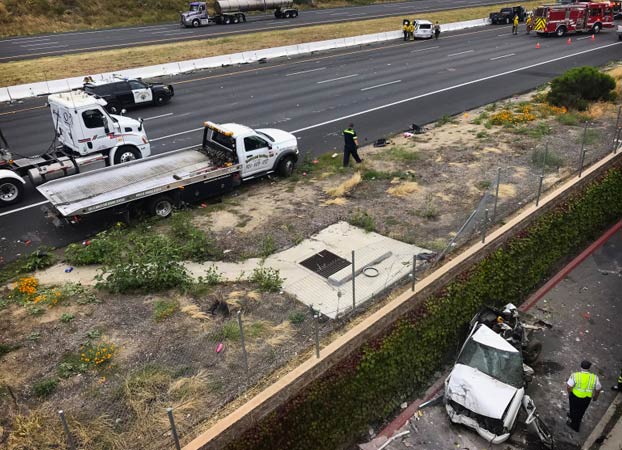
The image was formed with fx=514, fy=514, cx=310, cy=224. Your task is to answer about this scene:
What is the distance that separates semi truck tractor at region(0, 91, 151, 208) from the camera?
16.0 metres

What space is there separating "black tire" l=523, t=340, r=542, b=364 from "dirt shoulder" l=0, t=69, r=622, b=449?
9.08ft

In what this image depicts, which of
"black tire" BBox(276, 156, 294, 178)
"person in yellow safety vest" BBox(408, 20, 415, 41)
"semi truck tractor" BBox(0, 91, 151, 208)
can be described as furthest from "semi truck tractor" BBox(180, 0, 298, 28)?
"black tire" BBox(276, 156, 294, 178)

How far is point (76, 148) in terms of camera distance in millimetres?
17203

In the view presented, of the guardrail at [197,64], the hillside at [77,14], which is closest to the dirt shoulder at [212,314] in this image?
the guardrail at [197,64]

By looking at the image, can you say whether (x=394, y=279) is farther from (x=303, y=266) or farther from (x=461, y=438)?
(x=461, y=438)

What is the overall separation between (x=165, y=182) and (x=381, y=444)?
365 inches

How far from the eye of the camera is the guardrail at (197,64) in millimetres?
30745

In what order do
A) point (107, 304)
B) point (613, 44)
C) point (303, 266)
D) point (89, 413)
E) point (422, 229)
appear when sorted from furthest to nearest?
point (613, 44)
point (422, 229)
point (303, 266)
point (107, 304)
point (89, 413)

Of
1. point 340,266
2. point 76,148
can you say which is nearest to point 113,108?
point 76,148

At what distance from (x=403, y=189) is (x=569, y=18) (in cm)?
4100

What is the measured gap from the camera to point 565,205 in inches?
579

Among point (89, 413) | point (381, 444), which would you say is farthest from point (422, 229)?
point (89, 413)

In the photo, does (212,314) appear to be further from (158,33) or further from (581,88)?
(158,33)

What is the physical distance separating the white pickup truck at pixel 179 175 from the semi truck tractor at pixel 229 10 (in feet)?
138
